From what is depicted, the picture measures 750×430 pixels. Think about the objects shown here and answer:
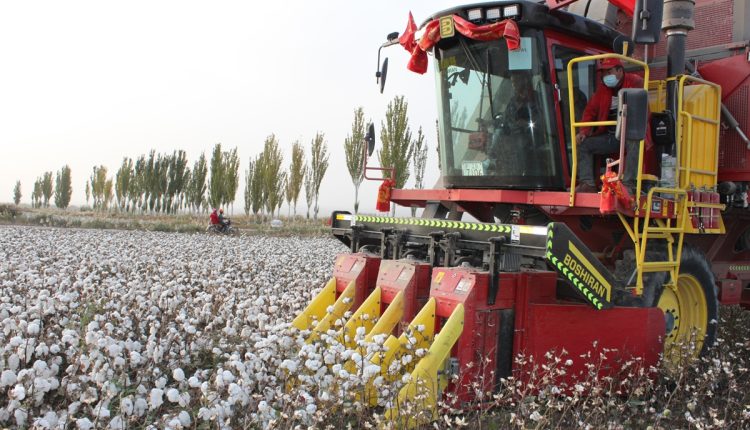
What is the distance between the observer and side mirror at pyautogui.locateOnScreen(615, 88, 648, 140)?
5156 mm

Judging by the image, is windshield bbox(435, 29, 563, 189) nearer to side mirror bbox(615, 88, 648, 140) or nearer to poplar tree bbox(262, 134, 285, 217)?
side mirror bbox(615, 88, 648, 140)

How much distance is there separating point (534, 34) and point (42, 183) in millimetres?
66599

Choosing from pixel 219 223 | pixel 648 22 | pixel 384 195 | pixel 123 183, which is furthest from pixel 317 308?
pixel 123 183

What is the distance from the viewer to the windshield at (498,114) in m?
6.15

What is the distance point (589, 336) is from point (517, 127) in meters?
2.01

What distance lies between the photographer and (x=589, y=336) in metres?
5.49

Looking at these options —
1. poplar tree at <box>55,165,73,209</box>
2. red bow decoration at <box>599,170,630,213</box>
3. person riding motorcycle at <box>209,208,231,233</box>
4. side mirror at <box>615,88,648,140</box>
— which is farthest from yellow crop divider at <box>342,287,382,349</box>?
poplar tree at <box>55,165,73,209</box>

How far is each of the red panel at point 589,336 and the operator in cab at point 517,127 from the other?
4.86 feet

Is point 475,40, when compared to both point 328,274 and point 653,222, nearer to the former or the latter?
point 653,222

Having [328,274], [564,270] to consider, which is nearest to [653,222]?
[564,270]

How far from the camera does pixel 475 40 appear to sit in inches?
251

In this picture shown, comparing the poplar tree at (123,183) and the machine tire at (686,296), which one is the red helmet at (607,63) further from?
the poplar tree at (123,183)

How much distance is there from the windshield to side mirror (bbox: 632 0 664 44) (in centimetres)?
104

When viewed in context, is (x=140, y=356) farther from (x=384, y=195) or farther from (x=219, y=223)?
(x=219, y=223)
